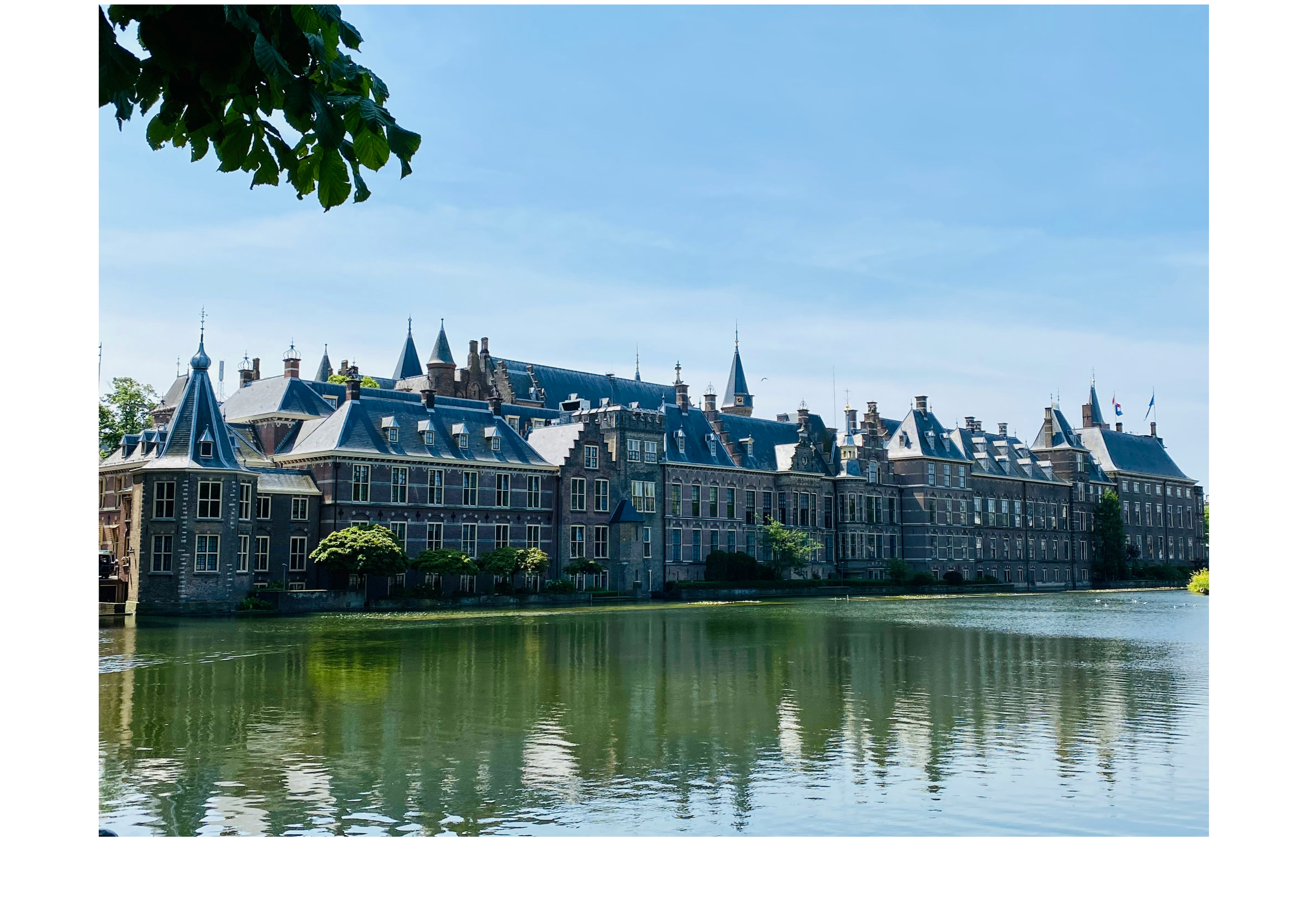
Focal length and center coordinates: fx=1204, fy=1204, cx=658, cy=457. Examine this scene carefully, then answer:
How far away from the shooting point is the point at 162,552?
152 feet

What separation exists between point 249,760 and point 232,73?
30.7 ft

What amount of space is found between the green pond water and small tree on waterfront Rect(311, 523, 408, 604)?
19007 millimetres

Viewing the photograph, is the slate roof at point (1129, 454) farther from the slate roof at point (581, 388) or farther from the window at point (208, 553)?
the window at point (208, 553)

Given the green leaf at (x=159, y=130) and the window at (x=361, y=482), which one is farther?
the window at (x=361, y=482)

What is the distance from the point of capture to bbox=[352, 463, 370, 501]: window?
176 ft

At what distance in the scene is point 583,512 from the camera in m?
63.6

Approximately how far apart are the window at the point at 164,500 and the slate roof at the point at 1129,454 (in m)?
84.7

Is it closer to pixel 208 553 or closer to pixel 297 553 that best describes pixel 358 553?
A: pixel 297 553

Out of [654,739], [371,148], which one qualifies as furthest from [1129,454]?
[371,148]

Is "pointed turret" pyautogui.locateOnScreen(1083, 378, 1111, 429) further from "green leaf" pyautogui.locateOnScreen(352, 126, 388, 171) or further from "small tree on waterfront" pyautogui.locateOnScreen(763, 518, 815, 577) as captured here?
"green leaf" pyautogui.locateOnScreen(352, 126, 388, 171)

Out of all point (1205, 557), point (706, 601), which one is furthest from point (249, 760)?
point (1205, 557)

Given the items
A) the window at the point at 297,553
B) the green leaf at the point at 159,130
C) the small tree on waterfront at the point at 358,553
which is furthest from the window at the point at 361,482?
the green leaf at the point at 159,130

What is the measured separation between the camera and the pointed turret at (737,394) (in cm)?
9800
